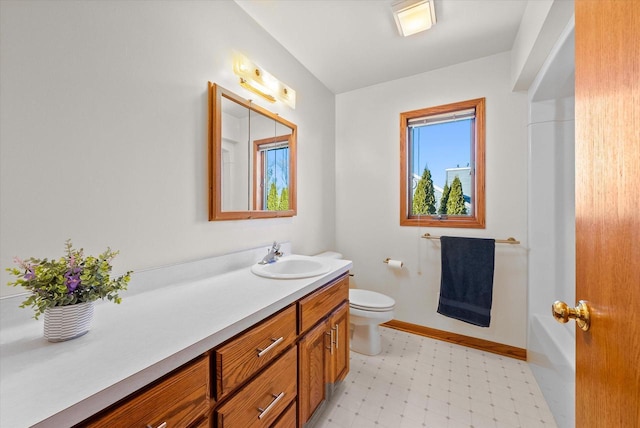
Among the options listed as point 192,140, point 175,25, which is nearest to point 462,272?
point 192,140

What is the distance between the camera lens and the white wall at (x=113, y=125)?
2.66 ft

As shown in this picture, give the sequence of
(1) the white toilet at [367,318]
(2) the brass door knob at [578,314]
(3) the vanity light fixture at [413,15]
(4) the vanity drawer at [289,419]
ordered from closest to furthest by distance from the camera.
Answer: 1. (2) the brass door knob at [578,314]
2. (4) the vanity drawer at [289,419]
3. (3) the vanity light fixture at [413,15]
4. (1) the white toilet at [367,318]

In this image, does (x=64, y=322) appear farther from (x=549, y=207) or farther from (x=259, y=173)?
(x=549, y=207)

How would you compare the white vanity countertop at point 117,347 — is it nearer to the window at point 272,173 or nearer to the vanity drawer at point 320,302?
the vanity drawer at point 320,302

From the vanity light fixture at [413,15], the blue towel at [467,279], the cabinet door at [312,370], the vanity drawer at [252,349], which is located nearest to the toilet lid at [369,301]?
the blue towel at [467,279]

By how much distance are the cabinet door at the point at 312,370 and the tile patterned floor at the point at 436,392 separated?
0.84 feet

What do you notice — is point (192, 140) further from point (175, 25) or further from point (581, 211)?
point (581, 211)

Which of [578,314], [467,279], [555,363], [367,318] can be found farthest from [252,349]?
[467,279]

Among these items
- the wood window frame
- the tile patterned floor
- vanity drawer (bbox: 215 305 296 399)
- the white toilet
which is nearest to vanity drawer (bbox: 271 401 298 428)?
vanity drawer (bbox: 215 305 296 399)

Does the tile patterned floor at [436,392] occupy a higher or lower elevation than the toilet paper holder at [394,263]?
lower

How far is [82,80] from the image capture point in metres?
0.94

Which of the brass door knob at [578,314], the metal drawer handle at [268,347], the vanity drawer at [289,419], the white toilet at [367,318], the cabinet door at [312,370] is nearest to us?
the brass door knob at [578,314]

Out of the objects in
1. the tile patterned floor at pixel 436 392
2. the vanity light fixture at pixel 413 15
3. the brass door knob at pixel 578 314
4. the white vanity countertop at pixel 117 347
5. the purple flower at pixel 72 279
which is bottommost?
the tile patterned floor at pixel 436 392

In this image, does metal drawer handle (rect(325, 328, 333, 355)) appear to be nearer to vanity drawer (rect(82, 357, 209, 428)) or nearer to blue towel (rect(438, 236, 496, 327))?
vanity drawer (rect(82, 357, 209, 428))
